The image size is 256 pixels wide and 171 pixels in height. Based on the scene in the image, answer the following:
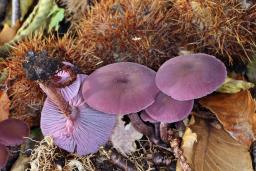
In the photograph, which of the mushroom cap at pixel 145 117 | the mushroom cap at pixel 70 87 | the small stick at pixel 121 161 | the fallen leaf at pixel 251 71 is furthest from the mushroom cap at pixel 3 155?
the fallen leaf at pixel 251 71

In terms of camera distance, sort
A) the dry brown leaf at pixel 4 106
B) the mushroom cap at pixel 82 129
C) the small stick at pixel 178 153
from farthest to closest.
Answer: the dry brown leaf at pixel 4 106
the mushroom cap at pixel 82 129
the small stick at pixel 178 153

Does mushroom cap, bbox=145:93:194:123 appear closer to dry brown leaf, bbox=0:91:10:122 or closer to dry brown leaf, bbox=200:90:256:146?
dry brown leaf, bbox=200:90:256:146

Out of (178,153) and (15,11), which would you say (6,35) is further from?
(178,153)

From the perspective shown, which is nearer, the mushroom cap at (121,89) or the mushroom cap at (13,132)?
the mushroom cap at (121,89)

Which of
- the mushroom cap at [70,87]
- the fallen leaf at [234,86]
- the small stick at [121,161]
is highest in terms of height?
the mushroom cap at [70,87]

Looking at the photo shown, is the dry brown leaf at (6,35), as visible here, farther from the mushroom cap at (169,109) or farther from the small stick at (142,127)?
the mushroom cap at (169,109)

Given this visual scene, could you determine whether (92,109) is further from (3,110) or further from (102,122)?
(3,110)

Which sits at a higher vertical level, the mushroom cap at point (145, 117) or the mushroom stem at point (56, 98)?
the mushroom stem at point (56, 98)

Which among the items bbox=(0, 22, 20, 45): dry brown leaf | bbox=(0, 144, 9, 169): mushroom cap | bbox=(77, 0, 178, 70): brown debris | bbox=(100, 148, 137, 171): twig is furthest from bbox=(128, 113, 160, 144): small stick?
bbox=(0, 22, 20, 45): dry brown leaf
